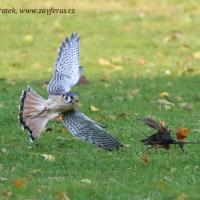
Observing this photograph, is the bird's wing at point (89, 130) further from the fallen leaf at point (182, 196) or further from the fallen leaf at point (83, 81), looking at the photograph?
the fallen leaf at point (83, 81)

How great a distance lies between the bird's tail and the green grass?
244 mm

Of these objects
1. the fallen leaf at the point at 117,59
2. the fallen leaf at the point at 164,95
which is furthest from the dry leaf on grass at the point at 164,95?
the fallen leaf at the point at 117,59

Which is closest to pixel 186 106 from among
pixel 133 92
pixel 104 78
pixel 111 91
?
pixel 133 92

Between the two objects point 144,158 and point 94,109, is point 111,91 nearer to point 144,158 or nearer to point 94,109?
point 94,109

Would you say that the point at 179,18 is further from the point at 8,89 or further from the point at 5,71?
the point at 8,89

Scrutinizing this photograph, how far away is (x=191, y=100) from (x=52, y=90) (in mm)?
3850

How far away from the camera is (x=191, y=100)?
1159 centimetres

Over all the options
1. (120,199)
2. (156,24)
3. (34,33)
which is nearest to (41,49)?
(34,33)

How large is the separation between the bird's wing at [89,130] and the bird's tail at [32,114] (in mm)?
222

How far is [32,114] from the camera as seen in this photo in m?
7.81

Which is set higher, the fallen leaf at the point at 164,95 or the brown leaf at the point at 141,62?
the fallen leaf at the point at 164,95

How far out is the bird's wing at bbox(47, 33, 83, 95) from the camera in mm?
8172

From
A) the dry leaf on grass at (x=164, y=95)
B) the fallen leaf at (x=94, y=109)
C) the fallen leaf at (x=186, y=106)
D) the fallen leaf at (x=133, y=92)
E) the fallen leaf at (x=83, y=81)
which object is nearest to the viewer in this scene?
the fallen leaf at (x=94, y=109)

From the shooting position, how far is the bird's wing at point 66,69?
8.17 meters
